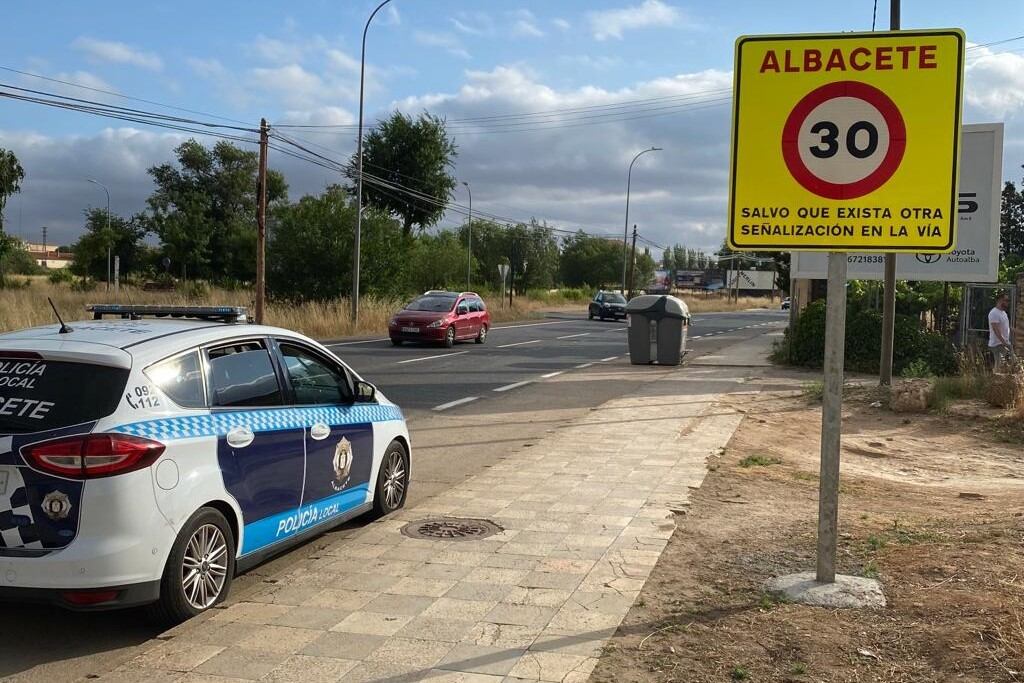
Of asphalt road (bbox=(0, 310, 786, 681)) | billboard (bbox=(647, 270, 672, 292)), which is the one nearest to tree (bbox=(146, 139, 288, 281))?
asphalt road (bbox=(0, 310, 786, 681))

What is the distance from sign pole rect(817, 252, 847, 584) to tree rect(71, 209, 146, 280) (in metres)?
57.3

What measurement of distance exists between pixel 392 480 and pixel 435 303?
19969mm

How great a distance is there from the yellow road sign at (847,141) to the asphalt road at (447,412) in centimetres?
346

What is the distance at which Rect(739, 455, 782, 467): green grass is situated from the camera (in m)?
9.13

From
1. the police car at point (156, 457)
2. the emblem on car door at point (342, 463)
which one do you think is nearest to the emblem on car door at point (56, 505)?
the police car at point (156, 457)

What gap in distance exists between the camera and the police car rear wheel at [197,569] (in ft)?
14.5

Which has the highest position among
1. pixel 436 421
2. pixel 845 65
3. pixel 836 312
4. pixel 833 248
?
pixel 845 65

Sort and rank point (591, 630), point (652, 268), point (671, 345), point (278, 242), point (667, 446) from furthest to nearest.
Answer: point (652, 268) < point (278, 242) < point (671, 345) < point (667, 446) < point (591, 630)

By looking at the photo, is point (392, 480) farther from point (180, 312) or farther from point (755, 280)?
point (755, 280)

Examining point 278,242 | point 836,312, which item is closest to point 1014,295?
point 836,312

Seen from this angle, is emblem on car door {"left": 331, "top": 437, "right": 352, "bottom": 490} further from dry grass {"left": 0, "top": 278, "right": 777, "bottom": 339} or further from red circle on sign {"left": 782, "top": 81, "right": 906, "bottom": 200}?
dry grass {"left": 0, "top": 278, "right": 777, "bottom": 339}

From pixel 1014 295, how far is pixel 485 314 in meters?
14.2

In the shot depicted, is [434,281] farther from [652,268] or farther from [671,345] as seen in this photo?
[652,268]

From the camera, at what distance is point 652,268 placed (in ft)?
408
